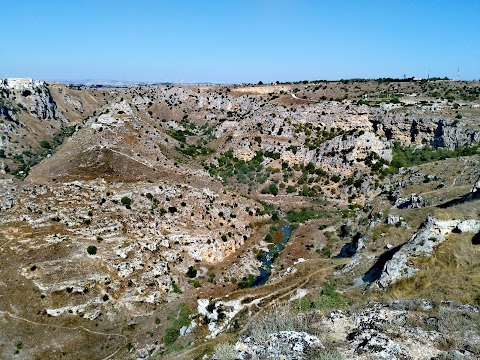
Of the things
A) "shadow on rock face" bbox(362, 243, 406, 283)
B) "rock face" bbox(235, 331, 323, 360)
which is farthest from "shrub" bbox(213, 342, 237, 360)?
"shadow on rock face" bbox(362, 243, 406, 283)

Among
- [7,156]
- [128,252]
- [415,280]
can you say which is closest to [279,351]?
[415,280]

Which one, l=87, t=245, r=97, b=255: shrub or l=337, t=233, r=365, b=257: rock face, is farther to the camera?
l=87, t=245, r=97, b=255: shrub

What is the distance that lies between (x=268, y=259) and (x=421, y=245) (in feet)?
88.9

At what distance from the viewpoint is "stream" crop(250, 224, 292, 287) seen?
1920 inches

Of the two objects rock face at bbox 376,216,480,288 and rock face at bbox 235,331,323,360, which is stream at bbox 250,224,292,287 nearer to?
rock face at bbox 376,216,480,288

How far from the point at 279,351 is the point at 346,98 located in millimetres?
93320

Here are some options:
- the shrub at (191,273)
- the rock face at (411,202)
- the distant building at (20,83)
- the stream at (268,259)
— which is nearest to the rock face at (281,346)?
the shrub at (191,273)

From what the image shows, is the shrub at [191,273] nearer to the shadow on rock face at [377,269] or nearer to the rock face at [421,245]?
the shadow on rock face at [377,269]

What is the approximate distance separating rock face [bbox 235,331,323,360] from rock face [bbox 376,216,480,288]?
13.0m

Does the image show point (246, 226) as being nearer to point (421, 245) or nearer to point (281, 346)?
point (421, 245)

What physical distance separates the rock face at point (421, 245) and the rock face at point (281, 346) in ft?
42.7

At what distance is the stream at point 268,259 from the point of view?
48.8 metres

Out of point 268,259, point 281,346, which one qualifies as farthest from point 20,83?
point 281,346

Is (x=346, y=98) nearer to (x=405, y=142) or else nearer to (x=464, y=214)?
(x=405, y=142)
